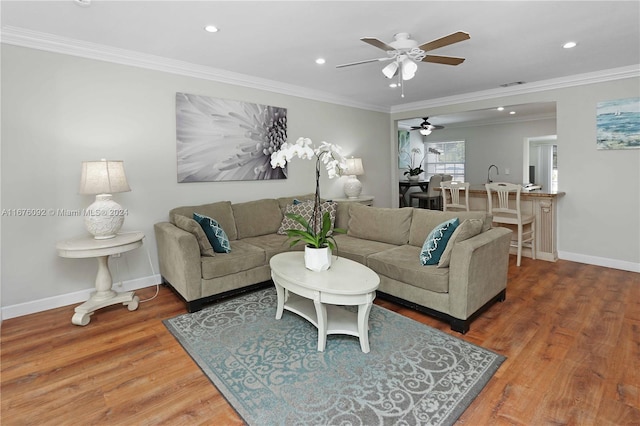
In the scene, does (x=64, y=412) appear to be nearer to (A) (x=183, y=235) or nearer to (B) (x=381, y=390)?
(A) (x=183, y=235)

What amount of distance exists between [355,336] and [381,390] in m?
0.58

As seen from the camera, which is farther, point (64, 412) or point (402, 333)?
point (402, 333)

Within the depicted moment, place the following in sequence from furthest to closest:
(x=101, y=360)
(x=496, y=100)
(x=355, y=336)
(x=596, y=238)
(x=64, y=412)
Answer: (x=496, y=100) < (x=596, y=238) < (x=355, y=336) < (x=101, y=360) < (x=64, y=412)

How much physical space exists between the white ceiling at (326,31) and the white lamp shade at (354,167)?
5.19ft

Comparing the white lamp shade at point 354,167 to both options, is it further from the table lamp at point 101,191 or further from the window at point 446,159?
the window at point 446,159

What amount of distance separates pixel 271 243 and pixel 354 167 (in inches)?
89.8

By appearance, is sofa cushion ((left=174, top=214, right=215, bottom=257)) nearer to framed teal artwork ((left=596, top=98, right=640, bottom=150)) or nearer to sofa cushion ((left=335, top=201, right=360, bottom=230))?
sofa cushion ((left=335, top=201, right=360, bottom=230))

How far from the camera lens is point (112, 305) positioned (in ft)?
10.6

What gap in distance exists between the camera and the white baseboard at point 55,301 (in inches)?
118

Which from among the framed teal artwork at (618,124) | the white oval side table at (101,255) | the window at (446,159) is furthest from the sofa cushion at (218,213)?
the window at (446,159)

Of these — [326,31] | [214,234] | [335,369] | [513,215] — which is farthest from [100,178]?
[513,215]

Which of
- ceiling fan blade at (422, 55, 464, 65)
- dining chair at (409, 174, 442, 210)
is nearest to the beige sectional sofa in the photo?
ceiling fan blade at (422, 55, 464, 65)

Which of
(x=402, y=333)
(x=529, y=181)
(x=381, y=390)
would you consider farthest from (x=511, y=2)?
(x=529, y=181)

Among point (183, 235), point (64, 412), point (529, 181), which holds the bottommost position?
point (64, 412)
